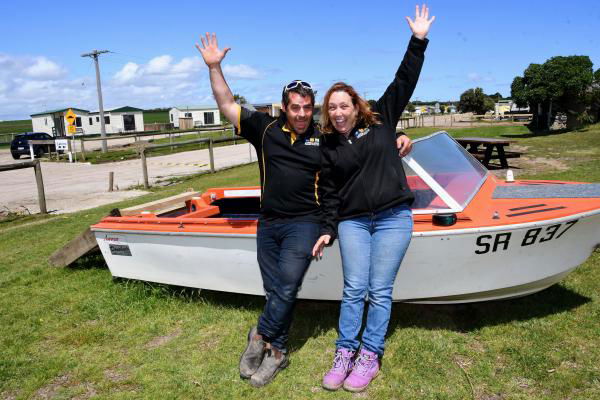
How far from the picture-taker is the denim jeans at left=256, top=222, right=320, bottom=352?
3416mm

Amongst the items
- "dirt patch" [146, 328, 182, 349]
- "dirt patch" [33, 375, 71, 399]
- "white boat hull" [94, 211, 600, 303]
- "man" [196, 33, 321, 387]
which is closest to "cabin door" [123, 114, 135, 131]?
"dirt patch" [146, 328, 182, 349]

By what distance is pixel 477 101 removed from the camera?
212ft

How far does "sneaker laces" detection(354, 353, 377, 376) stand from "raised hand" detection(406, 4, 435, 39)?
2204 mm

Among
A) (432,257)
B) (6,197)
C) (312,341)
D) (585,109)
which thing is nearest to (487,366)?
(432,257)

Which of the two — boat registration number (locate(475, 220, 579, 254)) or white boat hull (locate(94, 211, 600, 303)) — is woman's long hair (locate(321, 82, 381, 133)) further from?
boat registration number (locate(475, 220, 579, 254))

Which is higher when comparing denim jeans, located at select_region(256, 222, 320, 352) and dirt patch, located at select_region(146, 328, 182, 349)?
denim jeans, located at select_region(256, 222, 320, 352)

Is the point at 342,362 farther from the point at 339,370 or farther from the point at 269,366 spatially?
the point at 269,366

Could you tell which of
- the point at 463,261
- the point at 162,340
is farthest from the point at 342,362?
the point at 162,340

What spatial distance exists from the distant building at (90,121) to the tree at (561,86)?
39919mm

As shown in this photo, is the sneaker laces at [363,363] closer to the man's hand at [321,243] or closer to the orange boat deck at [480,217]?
the man's hand at [321,243]

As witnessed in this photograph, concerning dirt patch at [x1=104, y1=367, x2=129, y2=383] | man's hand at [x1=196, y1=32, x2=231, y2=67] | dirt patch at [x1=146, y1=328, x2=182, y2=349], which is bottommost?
dirt patch at [x1=104, y1=367, x2=129, y2=383]

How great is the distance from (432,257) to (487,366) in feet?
2.77

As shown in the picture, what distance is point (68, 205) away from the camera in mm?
12078

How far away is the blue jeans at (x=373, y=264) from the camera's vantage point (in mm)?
3334
